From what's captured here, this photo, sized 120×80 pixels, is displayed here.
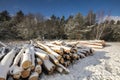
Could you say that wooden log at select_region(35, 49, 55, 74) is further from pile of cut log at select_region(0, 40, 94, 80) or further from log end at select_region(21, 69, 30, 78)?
log end at select_region(21, 69, 30, 78)

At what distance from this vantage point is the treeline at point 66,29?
1939 centimetres

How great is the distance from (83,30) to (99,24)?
2553 millimetres

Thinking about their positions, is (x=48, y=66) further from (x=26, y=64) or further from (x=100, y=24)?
(x=100, y=24)

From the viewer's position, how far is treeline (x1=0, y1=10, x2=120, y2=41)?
19.4 meters

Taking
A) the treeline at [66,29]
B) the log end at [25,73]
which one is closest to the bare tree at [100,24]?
the treeline at [66,29]

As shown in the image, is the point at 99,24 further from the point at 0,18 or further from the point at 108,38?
the point at 0,18

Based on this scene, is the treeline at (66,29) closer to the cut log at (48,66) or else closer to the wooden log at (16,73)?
the cut log at (48,66)

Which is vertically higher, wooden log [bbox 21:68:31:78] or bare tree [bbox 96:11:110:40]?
bare tree [bbox 96:11:110:40]

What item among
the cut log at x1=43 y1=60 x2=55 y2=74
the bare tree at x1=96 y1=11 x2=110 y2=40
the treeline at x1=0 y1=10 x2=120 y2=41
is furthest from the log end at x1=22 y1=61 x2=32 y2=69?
the bare tree at x1=96 y1=11 x2=110 y2=40

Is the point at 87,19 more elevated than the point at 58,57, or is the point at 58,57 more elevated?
the point at 87,19

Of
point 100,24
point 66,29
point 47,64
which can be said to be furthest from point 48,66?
point 66,29

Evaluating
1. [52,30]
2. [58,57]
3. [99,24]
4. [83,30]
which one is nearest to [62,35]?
[52,30]

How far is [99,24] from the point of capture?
66.9ft

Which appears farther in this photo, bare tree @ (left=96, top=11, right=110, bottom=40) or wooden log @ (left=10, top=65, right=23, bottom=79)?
bare tree @ (left=96, top=11, right=110, bottom=40)
